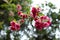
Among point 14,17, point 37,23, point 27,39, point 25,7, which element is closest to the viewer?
point 37,23

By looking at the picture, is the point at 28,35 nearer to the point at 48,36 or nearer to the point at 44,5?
the point at 48,36

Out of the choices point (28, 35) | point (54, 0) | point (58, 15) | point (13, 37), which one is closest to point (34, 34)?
point (28, 35)

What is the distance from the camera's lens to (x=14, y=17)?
1.91m

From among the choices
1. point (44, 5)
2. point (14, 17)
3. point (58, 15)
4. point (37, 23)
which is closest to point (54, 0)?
point (44, 5)

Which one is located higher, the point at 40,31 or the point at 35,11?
the point at 35,11

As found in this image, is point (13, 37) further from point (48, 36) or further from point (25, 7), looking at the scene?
point (25, 7)

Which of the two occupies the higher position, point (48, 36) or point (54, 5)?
point (54, 5)

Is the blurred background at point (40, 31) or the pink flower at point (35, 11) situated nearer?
the pink flower at point (35, 11)

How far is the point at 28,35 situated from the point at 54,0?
592 mm

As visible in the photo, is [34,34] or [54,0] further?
[54,0]

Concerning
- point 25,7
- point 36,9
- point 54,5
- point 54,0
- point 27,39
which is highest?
point 25,7

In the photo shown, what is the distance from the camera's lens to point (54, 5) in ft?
5.87

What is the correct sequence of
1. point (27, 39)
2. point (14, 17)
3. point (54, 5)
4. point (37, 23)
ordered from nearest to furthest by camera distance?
point (37, 23) → point (27, 39) → point (54, 5) → point (14, 17)

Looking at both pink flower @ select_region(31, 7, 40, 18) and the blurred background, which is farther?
the blurred background
